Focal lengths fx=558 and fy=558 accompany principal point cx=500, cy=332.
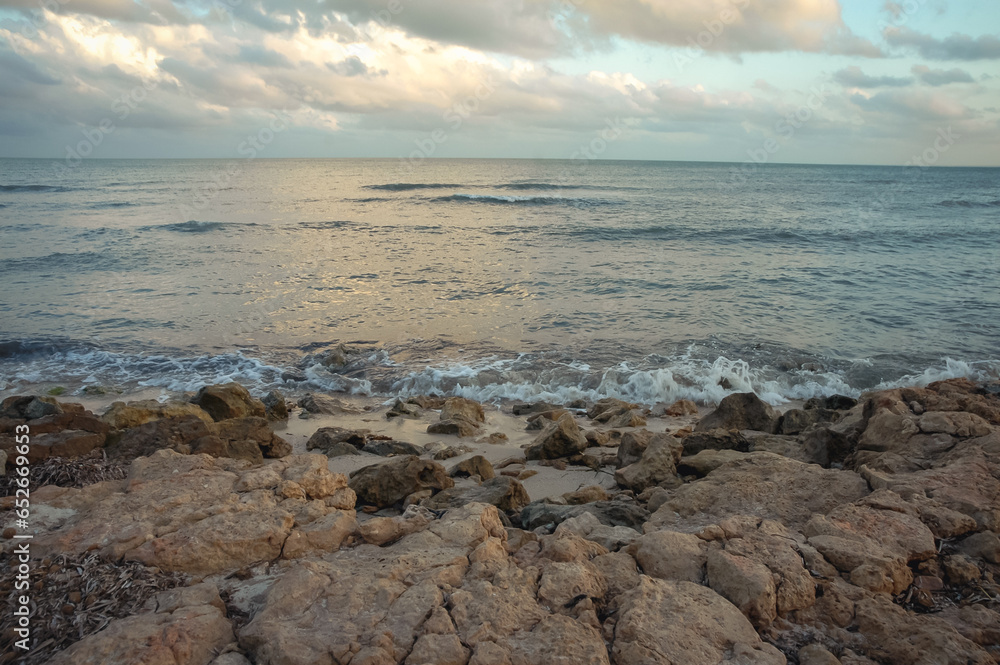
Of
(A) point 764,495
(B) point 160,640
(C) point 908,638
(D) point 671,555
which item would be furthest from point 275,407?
(C) point 908,638

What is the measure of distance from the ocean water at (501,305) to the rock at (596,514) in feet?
16.0

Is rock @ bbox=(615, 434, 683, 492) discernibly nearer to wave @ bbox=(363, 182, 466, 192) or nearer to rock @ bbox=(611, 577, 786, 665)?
rock @ bbox=(611, 577, 786, 665)

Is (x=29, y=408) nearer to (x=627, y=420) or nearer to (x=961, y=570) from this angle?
(x=627, y=420)

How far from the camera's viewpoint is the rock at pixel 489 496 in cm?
538

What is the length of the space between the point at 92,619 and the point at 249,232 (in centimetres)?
2812

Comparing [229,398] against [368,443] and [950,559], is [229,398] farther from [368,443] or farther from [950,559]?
[950,559]

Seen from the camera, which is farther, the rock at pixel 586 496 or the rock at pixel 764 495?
the rock at pixel 586 496

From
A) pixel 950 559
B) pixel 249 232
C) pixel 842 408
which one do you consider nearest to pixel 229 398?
pixel 950 559

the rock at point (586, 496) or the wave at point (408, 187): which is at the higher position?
the wave at point (408, 187)

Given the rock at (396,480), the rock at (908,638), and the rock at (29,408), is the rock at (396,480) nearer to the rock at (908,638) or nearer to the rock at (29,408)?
the rock at (908,638)

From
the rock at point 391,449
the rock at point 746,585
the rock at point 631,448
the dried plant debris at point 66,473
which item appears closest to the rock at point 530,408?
the rock at point 391,449

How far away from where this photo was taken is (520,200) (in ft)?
149

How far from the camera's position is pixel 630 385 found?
33.2 ft

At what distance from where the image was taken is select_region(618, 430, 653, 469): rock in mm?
6508
